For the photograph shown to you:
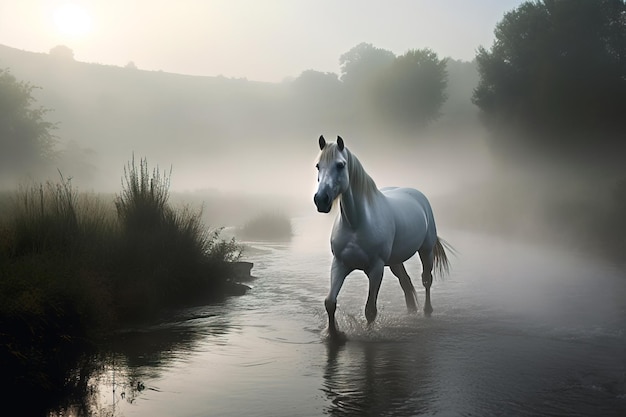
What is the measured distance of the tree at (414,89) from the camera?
59375mm

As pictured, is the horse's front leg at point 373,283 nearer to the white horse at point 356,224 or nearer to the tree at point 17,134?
the white horse at point 356,224

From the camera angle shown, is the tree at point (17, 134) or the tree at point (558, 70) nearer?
the tree at point (558, 70)

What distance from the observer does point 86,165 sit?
48031 mm

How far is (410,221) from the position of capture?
902 cm

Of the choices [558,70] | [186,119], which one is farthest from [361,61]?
[558,70]

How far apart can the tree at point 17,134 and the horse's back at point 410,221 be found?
82.6ft

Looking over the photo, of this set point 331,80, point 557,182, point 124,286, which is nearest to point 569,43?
point 557,182

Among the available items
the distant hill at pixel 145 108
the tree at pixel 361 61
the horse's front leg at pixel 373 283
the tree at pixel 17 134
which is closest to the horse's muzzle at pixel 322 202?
the horse's front leg at pixel 373 283

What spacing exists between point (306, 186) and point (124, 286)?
71435mm

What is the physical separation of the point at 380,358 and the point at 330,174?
6.30ft

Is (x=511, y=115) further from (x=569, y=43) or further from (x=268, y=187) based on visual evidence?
(x=268, y=187)

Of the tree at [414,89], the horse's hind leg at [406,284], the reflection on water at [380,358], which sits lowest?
the reflection on water at [380,358]

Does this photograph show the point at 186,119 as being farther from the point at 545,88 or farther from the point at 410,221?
the point at 410,221

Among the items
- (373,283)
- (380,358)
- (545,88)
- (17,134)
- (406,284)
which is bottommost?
(380,358)
